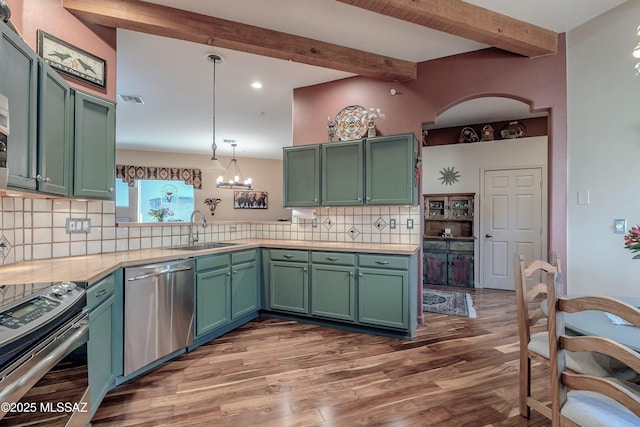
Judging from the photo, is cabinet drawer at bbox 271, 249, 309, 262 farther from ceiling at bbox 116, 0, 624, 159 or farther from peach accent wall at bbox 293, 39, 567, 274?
ceiling at bbox 116, 0, 624, 159

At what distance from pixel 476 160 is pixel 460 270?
1.89 meters

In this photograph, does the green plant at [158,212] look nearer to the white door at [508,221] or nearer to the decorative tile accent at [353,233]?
the decorative tile accent at [353,233]

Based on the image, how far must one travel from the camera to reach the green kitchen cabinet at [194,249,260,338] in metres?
2.76

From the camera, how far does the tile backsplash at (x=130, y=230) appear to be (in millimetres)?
2088

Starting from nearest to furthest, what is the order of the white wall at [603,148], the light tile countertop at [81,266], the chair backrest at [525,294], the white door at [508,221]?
the light tile countertop at [81,266] < the chair backrest at [525,294] < the white wall at [603,148] < the white door at [508,221]

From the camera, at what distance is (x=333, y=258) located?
3.20 metres

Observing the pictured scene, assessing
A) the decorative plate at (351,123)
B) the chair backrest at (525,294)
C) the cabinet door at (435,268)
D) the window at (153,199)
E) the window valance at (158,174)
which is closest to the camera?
the chair backrest at (525,294)

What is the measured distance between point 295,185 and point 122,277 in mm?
2059

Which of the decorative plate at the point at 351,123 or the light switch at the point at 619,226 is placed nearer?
the light switch at the point at 619,226

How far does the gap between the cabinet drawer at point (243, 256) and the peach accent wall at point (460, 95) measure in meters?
1.57

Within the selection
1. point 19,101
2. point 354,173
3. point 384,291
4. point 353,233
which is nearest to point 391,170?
point 354,173

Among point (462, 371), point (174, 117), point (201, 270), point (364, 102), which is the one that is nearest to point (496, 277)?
point (462, 371)

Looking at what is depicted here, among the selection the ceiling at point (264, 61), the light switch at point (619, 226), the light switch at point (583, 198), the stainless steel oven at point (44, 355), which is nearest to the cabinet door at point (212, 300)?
the stainless steel oven at point (44, 355)

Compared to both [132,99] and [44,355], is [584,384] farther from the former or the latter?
[132,99]
